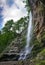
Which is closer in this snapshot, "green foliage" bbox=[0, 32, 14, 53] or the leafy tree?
"green foliage" bbox=[0, 32, 14, 53]

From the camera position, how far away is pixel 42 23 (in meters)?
29.4

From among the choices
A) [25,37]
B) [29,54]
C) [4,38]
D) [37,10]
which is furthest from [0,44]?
[29,54]

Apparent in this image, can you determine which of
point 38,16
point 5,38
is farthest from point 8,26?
point 38,16

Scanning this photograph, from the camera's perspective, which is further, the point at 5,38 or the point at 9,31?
the point at 9,31

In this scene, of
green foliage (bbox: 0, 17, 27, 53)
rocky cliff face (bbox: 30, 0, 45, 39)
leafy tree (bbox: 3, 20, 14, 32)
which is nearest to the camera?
rocky cliff face (bbox: 30, 0, 45, 39)

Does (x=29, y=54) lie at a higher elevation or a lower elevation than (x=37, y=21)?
lower

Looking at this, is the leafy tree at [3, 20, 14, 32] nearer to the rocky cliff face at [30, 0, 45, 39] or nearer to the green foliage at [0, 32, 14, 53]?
the green foliage at [0, 32, 14, 53]

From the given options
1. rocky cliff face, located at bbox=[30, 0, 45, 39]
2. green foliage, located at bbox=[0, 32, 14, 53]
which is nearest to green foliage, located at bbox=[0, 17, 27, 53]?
green foliage, located at bbox=[0, 32, 14, 53]

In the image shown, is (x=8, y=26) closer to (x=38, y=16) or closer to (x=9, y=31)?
(x=9, y=31)

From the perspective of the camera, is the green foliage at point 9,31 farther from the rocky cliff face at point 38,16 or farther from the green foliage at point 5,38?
the rocky cliff face at point 38,16

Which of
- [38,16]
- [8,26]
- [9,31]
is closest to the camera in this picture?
[38,16]

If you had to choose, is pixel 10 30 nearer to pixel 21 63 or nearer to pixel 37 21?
pixel 37 21

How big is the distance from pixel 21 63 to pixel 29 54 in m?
4.02

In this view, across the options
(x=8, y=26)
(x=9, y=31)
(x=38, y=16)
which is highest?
(x=8, y=26)
